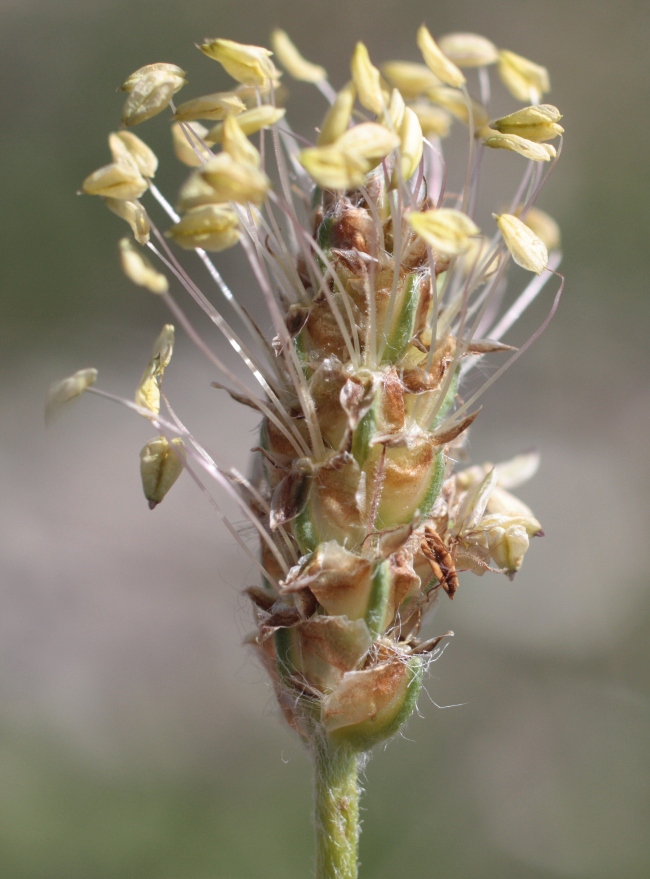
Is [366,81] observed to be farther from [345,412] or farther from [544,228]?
[544,228]

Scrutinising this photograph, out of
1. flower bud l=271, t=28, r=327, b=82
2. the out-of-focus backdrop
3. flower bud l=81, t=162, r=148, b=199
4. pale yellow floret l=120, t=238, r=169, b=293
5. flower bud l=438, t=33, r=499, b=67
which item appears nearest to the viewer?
pale yellow floret l=120, t=238, r=169, b=293

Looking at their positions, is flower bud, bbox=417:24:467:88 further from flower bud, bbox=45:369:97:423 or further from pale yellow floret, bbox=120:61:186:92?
flower bud, bbox=45:369:97:423

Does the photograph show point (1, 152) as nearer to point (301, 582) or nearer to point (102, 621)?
point (102, 621)

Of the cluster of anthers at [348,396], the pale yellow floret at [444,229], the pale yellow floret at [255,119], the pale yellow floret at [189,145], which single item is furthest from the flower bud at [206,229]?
the pale yellow floret at [189,145]

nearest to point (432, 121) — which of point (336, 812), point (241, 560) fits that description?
point (336, 812)

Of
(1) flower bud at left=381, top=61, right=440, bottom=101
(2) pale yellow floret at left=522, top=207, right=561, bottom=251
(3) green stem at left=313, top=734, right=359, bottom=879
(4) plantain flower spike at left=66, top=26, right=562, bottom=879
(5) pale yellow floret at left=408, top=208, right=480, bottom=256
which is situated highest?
(1) flower bud at left=381, top=61, right=440, bottom=101

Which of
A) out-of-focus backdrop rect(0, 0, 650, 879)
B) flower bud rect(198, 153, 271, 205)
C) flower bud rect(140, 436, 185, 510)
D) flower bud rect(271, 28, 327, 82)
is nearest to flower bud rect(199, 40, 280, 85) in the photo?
flower bud rect(271, 28, 327, 82)
